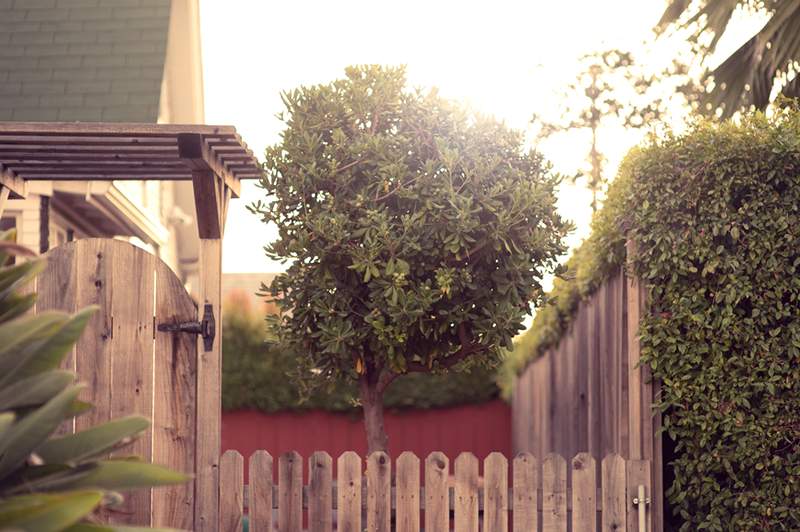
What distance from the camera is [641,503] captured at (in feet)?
23.9

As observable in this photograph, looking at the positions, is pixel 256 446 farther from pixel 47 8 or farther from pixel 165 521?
pixel 165 521

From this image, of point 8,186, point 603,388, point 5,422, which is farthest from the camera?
point 603,388

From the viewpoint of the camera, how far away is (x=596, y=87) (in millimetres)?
21828

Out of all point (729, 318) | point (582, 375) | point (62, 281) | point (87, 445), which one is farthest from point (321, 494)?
point (87, 445)

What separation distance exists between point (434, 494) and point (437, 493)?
20 mm

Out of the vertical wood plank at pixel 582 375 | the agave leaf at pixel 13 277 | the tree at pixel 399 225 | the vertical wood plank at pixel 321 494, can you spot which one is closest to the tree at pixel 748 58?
the vertical wood plank at pixel 582 375

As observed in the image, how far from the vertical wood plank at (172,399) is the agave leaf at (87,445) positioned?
4.26 metres

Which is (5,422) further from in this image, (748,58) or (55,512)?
(748,58)

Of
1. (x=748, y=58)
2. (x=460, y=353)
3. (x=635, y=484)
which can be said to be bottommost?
(x=635, y=484)

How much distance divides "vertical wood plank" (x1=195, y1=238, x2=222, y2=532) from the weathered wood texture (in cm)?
270

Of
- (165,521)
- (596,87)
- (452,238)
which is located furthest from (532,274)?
(596,87)

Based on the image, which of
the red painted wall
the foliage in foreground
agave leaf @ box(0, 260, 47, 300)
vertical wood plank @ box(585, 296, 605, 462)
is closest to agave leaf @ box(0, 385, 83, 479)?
the foliage in foreground

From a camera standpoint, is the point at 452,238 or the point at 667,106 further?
A: the point at 667,106

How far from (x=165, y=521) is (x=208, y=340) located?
3.78ft
